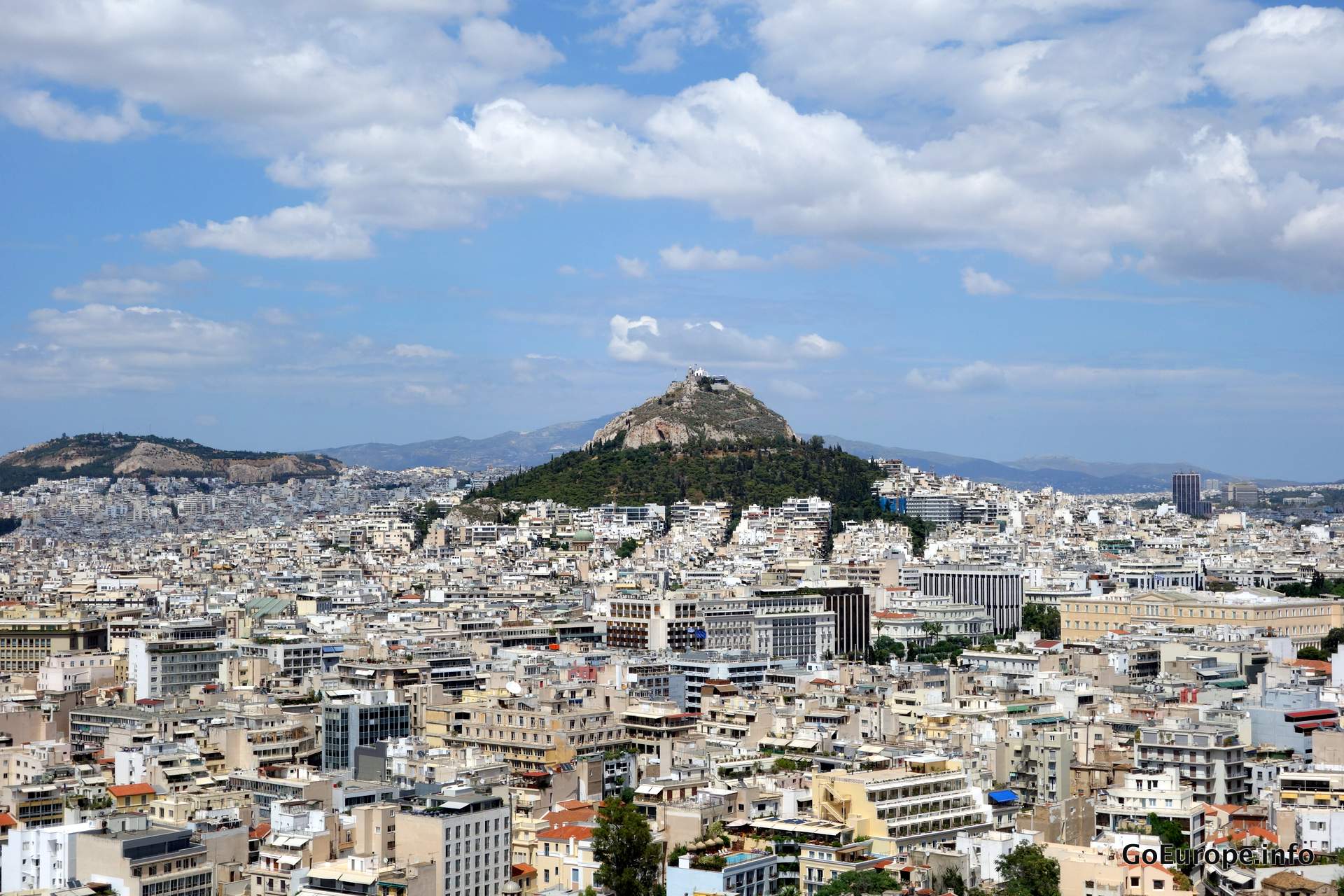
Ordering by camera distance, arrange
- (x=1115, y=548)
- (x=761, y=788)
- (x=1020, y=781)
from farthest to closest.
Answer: (x=1115, y=548) → (x=1020, y=781) → (x=761, y=788)

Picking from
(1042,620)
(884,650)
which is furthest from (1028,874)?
(1042,620)

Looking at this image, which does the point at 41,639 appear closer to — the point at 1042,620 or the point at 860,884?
the point at 1042,620

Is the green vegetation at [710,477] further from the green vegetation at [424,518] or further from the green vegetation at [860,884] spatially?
the green vegetation at [860,884]

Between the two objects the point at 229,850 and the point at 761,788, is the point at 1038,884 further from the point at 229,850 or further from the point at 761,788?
the point at 229,850

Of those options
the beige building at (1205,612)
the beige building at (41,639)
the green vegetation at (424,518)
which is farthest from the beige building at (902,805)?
the green vegetation at (424,518)

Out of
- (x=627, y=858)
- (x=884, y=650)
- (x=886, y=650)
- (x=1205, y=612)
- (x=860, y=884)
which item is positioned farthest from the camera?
(x=886, y=650)

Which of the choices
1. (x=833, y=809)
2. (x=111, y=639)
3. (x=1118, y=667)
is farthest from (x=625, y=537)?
(x=833, y=809)

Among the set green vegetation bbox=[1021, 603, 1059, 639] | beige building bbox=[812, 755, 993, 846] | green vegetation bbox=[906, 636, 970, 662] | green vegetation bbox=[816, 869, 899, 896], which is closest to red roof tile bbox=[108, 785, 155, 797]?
beige building bbox=[812, 755, 993, 846]
